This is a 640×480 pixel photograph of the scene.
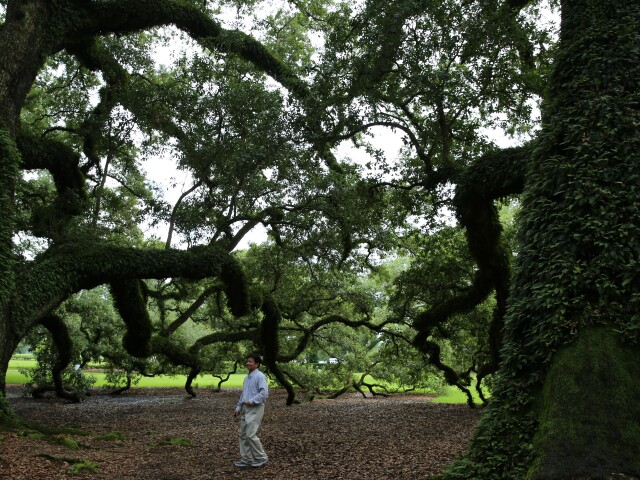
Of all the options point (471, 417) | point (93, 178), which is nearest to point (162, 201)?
point (93, 178)

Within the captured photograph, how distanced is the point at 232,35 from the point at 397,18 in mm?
5864

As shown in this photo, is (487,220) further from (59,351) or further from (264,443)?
(59,351)

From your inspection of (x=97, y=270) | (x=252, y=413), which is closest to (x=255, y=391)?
(x=252, y=413)

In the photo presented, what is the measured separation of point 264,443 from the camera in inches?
404

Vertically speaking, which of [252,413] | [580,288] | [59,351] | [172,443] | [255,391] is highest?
[580,288]

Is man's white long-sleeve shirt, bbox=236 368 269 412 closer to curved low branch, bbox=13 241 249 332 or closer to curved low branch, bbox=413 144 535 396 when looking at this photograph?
curved low branch, bbox=413 144 535 396

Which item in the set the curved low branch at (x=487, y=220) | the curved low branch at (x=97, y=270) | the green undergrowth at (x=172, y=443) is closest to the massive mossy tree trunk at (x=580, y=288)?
the curved low branch at (x=487, y=220)

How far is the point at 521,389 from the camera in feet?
16.9

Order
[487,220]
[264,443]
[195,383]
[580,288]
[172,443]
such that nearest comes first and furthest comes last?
[580,288], [264,443], [172,443], [487,220], [195,383]

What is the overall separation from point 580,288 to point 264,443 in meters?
7.33

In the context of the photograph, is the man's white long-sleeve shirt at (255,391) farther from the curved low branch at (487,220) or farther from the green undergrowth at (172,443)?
the curved low branch at (487,220)

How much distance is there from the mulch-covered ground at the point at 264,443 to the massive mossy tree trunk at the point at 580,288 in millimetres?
2277

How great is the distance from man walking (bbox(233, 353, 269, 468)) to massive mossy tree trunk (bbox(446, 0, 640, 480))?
3543 millimetres

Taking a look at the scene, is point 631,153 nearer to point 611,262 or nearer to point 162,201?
point 611,262
